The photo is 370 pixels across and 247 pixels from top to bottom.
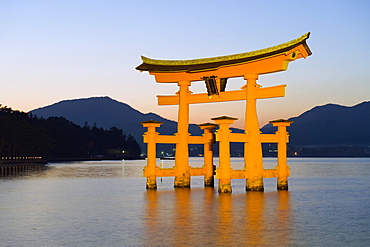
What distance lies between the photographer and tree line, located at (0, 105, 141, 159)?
92062 mm

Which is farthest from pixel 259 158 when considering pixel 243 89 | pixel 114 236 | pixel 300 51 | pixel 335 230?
pixel 114 236

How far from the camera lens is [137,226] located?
17797mm

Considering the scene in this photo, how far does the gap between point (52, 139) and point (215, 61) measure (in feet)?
308

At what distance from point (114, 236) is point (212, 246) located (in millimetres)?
3434

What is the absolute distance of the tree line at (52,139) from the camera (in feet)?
302

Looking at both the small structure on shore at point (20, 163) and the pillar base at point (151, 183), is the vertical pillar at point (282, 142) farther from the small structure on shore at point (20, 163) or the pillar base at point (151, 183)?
the small structure on shore at point (20, 163)

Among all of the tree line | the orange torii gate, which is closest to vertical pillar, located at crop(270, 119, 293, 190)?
the orange torii gate

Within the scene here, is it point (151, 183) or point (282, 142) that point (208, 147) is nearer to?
point (151, 183)

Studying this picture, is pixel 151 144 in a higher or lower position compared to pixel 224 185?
higher

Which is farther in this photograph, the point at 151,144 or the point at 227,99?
the point at 151,144

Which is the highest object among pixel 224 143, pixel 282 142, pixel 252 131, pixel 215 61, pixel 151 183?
pixel 215 61

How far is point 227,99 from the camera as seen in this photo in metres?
29.3

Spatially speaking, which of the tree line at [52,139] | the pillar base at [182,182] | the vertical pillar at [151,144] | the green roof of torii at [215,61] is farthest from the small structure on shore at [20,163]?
the green roof of torii at [215,61]

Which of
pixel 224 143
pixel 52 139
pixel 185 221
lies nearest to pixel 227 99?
pixel 224 143
